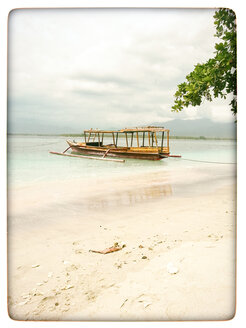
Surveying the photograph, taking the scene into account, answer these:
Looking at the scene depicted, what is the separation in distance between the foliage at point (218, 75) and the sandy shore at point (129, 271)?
1.20m

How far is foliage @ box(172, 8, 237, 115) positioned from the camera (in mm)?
2494

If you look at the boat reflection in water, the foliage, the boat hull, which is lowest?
the boat reflection in water

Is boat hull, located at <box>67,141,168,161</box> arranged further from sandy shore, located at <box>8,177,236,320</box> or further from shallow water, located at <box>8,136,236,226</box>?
sandy shore, located at <box>8,177,236,320</box>

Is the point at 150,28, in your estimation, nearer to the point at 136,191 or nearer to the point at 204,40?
the point at 204,40

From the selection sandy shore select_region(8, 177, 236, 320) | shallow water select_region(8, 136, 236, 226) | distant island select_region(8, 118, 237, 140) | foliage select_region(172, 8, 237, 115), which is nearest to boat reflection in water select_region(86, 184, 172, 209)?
shallow water select_region(8, 136, 236, 226)

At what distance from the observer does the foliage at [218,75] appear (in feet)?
8.18

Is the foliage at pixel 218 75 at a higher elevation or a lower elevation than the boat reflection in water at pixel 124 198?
higher

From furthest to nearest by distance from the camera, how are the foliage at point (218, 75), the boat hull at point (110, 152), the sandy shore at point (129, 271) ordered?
the boat hull at point (110, 152)
the foliage at point (218, 75)
the sandy shore at point (129, 271)

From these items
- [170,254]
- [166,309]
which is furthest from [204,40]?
[166,309]

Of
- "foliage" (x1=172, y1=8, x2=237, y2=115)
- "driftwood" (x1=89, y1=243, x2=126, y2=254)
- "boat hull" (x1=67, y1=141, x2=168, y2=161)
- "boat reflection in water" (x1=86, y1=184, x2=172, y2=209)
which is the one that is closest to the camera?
"foliage" (x1=172, y1=8, x2=237, y2=115)

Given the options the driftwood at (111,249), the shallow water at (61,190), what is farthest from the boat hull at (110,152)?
the driftwood at (111,249)

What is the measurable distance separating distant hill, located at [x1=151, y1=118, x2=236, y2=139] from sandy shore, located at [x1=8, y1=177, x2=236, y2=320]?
65 cm

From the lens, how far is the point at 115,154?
13.7m

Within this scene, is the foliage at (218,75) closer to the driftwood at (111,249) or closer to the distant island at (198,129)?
the distant island at (198,129)
